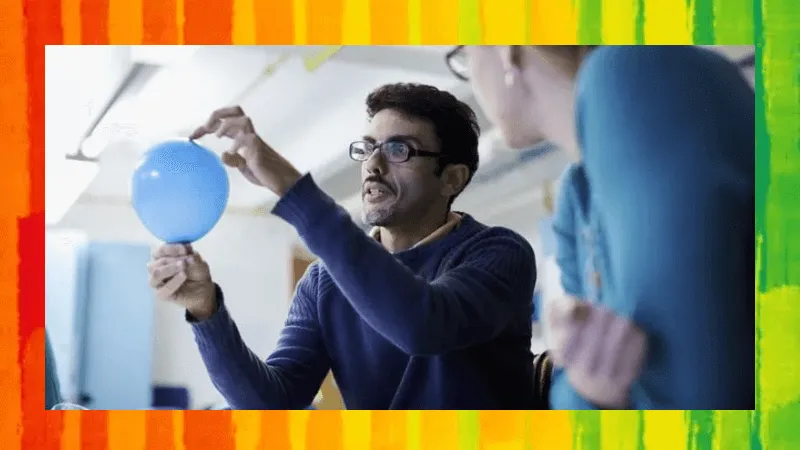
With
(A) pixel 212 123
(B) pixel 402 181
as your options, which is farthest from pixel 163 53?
(B) pixel 402 181

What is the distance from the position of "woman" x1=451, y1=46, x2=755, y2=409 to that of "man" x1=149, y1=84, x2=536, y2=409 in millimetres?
117

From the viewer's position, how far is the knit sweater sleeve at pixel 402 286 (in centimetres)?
157

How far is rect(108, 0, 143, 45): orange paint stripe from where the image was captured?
186 cm

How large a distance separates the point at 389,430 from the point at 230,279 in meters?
0.44

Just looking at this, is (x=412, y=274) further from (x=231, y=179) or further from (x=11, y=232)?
(x=11, y=232)

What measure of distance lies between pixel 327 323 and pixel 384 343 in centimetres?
12

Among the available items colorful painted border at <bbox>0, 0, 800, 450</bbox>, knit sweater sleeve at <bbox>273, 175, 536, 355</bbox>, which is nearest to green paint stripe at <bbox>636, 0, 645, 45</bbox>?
colorful painted border at <bbox>0, 0, 800, 450</bbox>

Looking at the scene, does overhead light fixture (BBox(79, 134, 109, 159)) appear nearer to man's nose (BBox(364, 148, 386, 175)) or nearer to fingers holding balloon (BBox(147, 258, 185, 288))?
fingers holding balloon (BBox(147, 258, 185, 288))

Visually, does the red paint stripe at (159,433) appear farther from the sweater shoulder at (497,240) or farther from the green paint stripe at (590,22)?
the green paint stripe at (590,22)

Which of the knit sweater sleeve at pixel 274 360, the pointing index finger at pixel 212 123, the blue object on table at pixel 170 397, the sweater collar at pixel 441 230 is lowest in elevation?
the blue object on table at pixel 170 397

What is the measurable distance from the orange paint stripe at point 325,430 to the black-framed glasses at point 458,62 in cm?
72

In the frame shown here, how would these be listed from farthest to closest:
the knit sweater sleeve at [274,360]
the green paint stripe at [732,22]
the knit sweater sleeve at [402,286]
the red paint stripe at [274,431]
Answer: the green paint stripe at [732,22] < the red paint stripe at [274,431] < the knit sweater sleeve at [274,360] < the knit sweater sleeve at [402,286]

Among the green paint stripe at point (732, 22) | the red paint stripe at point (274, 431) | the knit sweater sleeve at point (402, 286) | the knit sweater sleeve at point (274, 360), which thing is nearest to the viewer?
the knit sweater sleeve at point (402, 286)

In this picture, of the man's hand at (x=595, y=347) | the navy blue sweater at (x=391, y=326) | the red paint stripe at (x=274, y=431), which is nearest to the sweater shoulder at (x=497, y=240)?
the navy blue sweater at (x=391, y=326)
